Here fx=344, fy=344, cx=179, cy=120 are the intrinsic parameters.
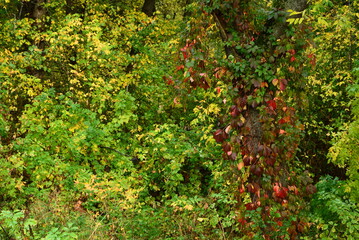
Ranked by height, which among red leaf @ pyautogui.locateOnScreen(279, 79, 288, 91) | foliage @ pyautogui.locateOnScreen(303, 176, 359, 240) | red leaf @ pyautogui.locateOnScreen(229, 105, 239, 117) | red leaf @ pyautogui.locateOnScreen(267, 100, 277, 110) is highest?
red leaf @ pyautogui.locateOnScreen(279, 79, 288, 91)

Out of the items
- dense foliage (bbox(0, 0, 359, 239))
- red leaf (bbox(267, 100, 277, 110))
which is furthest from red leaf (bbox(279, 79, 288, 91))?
red leaf (bbox(267, 100, 277, 110))

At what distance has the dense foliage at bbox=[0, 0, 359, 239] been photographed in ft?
14.1

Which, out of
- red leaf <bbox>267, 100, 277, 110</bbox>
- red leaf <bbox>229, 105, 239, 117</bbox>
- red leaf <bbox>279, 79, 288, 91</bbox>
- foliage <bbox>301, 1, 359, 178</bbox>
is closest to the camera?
red leaf <bbox>279, 79, 288, 91</bbox>

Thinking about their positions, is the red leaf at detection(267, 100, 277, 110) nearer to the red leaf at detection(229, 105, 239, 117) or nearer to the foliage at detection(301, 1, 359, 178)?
the red leaf at detection(229, 105, 239, 117)

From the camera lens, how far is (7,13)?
10133 millimetres

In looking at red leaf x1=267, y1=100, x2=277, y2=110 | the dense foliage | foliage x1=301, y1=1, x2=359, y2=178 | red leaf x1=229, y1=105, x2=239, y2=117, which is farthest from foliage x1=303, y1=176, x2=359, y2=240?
foliage x1=301, y1=1, x2=359, y2=178

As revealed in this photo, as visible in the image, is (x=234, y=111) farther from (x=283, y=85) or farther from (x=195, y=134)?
(x=195, y=134)

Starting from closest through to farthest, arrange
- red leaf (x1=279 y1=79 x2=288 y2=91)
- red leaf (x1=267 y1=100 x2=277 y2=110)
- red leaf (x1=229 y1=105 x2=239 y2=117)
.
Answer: red leaf (x1=279 y1=79 x2=288 y2=91)
red leaf (x1=267 y1=100 x2=277 y2=110)
red leaf (x1=229 y1=105 x2=239 y2=117)

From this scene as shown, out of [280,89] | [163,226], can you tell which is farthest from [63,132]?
[280,89]

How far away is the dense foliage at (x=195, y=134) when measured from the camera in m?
4.31

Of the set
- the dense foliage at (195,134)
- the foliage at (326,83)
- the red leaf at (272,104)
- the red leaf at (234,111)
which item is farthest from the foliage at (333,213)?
the foliage at (326,83)

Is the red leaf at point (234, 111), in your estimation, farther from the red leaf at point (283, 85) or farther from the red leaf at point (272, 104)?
the red leaf at point (283, 85)

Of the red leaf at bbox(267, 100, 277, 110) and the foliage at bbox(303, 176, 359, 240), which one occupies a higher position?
the red leaf at bbox(267, 100, 277, 110)

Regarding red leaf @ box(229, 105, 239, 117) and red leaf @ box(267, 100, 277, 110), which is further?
red leaf @ box(229, 105, 239, 117)
